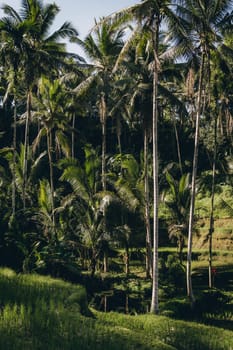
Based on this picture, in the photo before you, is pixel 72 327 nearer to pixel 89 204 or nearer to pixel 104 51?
pixel 89 204

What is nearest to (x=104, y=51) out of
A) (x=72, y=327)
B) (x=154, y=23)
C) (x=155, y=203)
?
(x=154, y=23)

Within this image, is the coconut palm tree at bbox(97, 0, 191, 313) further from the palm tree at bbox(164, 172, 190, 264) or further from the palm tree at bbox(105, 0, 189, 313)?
the palm tree at bbox(164, 172, 190, 264)

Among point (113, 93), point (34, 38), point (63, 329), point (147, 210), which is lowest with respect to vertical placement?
point (63, 329)

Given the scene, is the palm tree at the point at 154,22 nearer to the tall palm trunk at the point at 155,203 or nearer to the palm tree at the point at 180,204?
the tall palm trunk at the point at 155,203

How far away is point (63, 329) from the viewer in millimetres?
8625

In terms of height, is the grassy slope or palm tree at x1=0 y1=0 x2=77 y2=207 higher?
palm tree at x1=0 y1=0 x2=77 y2=207

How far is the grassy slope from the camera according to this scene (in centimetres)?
804

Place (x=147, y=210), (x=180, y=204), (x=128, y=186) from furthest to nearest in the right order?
(x=180, y=204)
(x=128, y=186)
(x=147, y=210)

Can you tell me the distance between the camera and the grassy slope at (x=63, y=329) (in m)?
8.04

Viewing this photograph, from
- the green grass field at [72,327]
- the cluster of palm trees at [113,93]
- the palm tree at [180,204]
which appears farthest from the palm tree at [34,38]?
the green grass field at [72,327]

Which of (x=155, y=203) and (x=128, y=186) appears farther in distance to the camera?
(x=128, y=186)

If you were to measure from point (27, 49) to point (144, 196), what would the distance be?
28.3ft

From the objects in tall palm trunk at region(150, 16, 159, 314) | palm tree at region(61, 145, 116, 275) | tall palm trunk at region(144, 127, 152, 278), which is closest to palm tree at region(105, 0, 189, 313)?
tall palm trunk at region(150, 16, 159, 314)

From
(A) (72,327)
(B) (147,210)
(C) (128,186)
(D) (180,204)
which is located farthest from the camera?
(D) (180,204)
